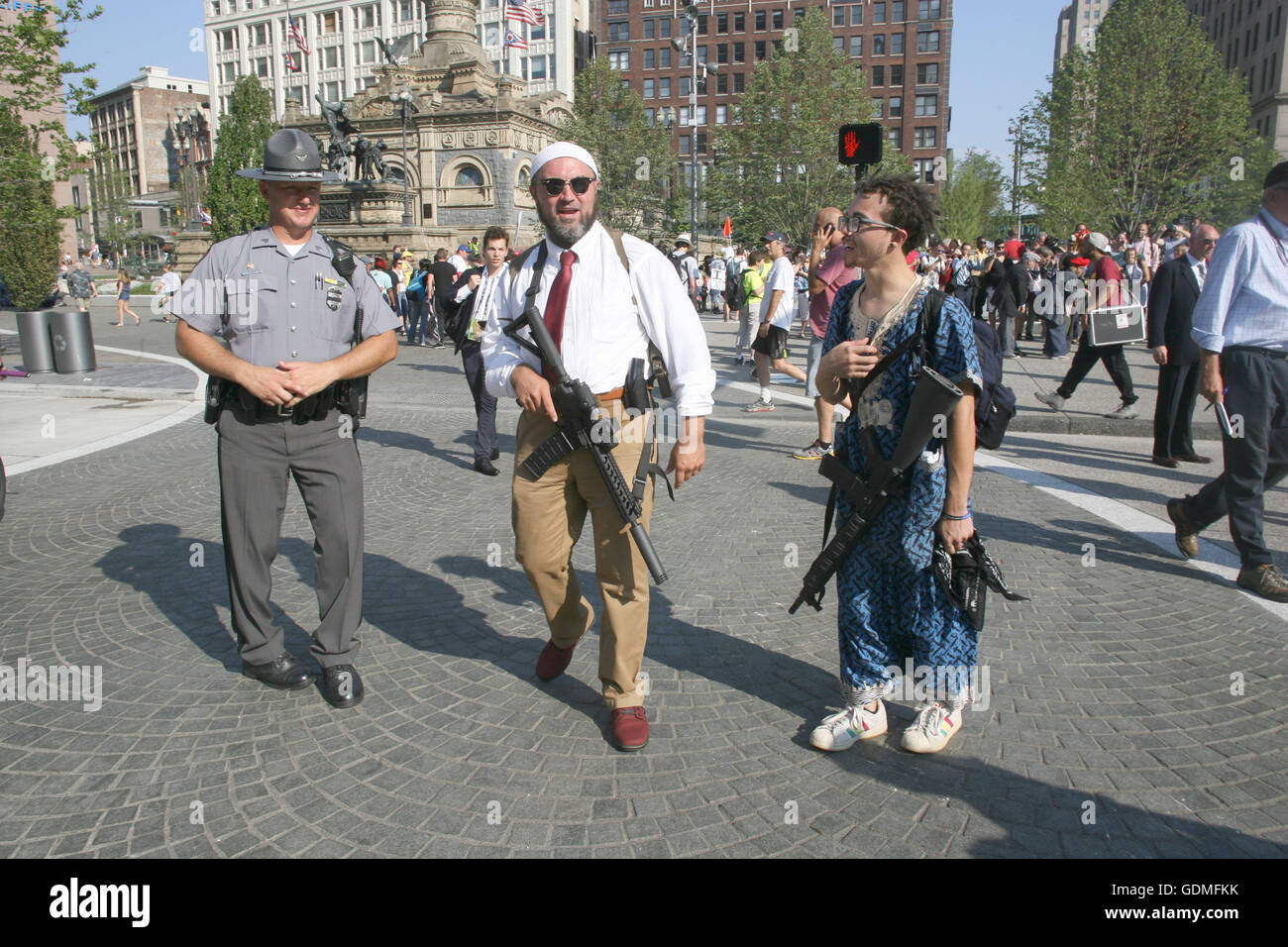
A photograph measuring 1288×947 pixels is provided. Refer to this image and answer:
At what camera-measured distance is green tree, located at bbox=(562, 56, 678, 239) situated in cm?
4559

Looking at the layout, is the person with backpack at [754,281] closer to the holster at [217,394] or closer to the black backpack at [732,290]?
the black backpack at [732,290]

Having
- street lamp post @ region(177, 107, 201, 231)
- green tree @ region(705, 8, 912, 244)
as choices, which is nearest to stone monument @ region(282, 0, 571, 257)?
street lamp post @ region(177, 107, 201, 231)

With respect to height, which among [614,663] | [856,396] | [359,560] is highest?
[856,396]

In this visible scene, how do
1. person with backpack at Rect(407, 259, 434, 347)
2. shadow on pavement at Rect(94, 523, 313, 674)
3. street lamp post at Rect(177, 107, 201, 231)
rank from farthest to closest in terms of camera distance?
→ street lamp post at Rect(177, 107, 201, 231) < person with backpack at Rect(407, 259, 434, 347) < shadow on pavement at Rect(94, 523, 313, 674)

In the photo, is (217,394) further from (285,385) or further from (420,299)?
(420,299)

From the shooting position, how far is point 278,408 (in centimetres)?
358

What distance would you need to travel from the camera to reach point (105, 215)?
285 ft

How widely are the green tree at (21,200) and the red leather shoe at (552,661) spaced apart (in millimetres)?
14903

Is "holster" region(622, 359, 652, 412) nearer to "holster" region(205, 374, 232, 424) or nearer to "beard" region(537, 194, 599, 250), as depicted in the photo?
"beard" region(537, 194, 599, 250)

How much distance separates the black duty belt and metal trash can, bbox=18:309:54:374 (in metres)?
13.2

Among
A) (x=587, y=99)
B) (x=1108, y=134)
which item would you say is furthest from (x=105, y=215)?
(x=1108, y=134)

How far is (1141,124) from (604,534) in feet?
136
